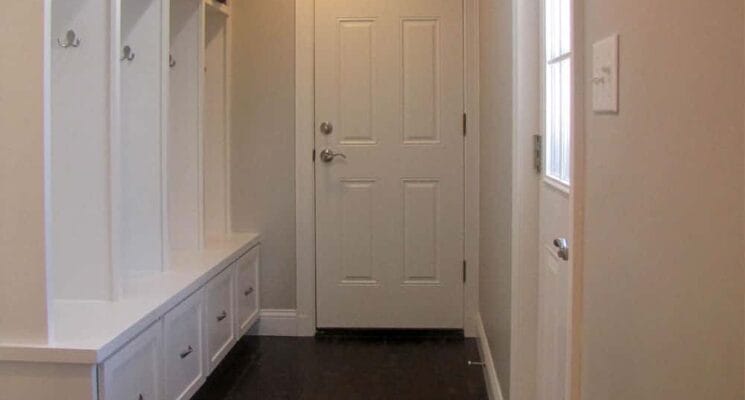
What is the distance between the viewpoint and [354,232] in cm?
408

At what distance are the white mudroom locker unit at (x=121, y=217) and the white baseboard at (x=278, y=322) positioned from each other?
2.24 feet

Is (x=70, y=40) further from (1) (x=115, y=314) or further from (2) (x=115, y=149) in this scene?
(1) (x=115, y=314)

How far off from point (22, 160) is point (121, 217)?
558mm

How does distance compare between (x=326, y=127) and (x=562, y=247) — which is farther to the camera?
(x=326, y=127)

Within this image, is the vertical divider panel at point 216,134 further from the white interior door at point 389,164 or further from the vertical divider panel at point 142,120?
the vertical divider panel at point 142,120

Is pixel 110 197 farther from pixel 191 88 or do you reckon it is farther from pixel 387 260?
pixel 387 260

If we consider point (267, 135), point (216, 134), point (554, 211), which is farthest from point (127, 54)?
point (554, 211)

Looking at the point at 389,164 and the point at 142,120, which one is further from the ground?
the point at 142,120

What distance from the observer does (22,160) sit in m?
1.98

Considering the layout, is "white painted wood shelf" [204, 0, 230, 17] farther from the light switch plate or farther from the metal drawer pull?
the light switch plate

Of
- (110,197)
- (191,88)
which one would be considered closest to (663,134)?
(110,197)

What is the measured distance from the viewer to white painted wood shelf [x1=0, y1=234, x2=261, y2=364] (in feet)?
6.58

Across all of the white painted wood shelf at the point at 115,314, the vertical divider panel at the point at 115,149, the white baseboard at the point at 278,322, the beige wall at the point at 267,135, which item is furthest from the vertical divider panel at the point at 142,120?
the white baseboard at the point at 278,322

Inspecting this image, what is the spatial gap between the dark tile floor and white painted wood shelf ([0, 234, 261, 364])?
0.52 metres
